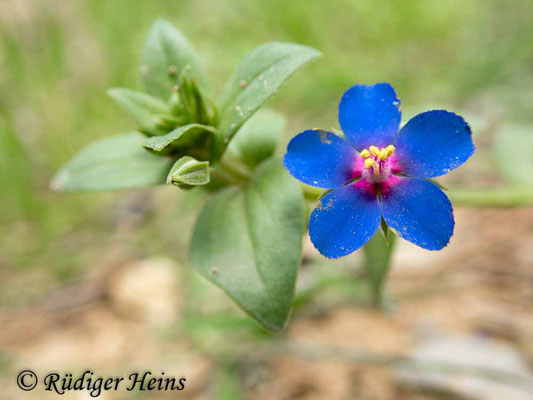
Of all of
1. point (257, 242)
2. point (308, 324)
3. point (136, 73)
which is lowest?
point (308, 324)

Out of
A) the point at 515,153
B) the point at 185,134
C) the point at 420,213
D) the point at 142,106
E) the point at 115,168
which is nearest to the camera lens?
the point at 420,213

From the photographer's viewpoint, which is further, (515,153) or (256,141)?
(515,153)

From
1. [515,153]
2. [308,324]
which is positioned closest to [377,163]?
[308,324]

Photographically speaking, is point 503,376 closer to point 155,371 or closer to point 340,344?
point 340,344

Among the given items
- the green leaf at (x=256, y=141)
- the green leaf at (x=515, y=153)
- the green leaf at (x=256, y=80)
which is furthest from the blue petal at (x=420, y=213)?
the green leaf at (x=515, y=153)

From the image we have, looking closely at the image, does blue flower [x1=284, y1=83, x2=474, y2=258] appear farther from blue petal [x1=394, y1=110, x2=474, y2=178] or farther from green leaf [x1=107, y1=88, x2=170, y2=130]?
green leaf [x1=107, y1=88, x2=170, y2=130]

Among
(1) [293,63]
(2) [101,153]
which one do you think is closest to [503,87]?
(1) [293,63]

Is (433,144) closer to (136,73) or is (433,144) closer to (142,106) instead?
(142,106)
